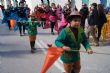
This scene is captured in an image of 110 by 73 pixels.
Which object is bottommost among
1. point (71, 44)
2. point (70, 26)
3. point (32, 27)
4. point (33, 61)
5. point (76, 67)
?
point (33, 61)

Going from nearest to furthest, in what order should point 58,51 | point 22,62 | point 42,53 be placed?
point 58,51 → point 22,62 → point 42,53

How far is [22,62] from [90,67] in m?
2.32

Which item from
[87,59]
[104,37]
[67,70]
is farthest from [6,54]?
[67,70]

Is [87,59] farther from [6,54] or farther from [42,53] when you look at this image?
[6,54]

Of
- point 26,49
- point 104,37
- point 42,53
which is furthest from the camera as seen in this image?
point 104,37

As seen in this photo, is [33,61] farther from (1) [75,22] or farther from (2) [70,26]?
(1) [75,22]

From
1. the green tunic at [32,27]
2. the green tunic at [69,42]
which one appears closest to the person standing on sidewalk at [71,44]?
the green tunic at [69,42]

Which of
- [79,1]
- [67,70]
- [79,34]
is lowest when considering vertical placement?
[79,1]

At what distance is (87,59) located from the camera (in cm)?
1270

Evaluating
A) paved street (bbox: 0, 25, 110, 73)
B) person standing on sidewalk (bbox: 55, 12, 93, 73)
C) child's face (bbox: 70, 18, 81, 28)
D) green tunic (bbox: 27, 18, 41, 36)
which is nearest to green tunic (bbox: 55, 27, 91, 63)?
person standing on sidewalk (bbox: 55, 12, 93, 73)

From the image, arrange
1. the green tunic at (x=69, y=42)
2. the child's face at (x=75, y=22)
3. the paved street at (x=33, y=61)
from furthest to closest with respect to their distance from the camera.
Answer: the paved street at (x=33, y=61) < the green tunic at (x=69, y=42) < the child's face at (x=75, y=22)

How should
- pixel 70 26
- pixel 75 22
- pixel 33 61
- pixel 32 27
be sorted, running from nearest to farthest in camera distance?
pixel 75 22, pixel 70 26, pixel 33 61, pixel 32 27

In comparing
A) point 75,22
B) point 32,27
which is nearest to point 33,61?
point 32,27

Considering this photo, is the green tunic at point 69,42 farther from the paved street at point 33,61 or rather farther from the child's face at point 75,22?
the paved street at point 33,61
